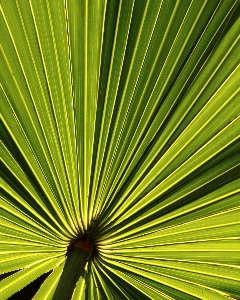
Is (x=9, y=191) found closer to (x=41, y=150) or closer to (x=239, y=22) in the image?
(x=41, y=150)

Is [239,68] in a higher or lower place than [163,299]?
higher

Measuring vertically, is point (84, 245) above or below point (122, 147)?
below

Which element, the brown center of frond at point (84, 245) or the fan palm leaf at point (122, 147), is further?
the brown center of frond at point (84, 245)

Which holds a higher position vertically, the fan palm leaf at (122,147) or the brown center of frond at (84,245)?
the fan palm leaf at (122,147)

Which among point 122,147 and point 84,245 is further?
point 84,245

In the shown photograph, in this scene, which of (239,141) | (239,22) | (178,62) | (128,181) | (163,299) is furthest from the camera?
(163,299)

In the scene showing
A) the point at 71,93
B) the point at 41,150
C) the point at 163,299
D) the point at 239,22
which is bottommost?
the point at 163,299

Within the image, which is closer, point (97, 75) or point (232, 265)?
point (97, 75)

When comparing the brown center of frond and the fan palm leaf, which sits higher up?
the fan palm leaf

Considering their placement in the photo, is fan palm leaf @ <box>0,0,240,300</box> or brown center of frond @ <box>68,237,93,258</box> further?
brown center of frond @ <box>68,237,93,258</box>

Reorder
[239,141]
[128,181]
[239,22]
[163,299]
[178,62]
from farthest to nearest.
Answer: [163,299] → [128,181] → [239,141] → [178,62] → [239,22]

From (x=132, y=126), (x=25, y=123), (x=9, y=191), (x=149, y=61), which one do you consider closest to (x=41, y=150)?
(x=25, y=123)
